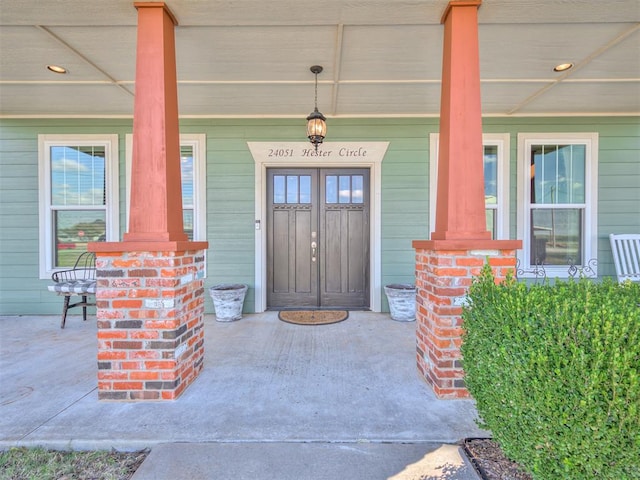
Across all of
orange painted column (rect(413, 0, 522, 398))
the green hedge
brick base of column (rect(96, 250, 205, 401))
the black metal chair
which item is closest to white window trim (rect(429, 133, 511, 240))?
orange painted column (rect(413, 0, 522, 398))

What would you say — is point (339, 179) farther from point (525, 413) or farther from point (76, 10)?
point (525, 413)

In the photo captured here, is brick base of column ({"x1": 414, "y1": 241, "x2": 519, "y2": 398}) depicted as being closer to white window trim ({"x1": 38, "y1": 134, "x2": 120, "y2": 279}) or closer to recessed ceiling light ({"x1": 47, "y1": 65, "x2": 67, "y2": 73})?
recessed ceiling light ({"x1": 47, "y1": 65, "x2": 67, "y2": 73})

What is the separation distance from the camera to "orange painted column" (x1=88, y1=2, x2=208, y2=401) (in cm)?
214

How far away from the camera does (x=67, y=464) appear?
1633 millimetres

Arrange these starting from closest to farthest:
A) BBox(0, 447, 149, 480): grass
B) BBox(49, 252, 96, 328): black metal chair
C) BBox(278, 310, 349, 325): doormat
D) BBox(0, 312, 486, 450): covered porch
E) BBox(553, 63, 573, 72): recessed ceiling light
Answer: BBox(0, 447, 149, 480): grass < BBox(0, 312, 486, 450): covered porch < BBox(553, 63, 573, 72): recessed ceiling light < BBox(49, 252, 96, 328): black metal chair < BBox(278, 310, 349, 325): doormat

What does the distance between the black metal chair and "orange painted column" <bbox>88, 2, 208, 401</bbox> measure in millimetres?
1918

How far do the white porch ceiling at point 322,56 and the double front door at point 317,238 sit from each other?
0.95 m

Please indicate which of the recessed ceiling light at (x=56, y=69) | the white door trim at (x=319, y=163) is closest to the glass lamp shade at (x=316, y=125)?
the white door trim at (x=319, y=163)

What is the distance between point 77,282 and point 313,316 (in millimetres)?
2962

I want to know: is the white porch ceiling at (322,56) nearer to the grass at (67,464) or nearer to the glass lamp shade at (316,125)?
the glass lamp shade at (316,125)

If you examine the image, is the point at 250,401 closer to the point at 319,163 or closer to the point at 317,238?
the point at 317,238

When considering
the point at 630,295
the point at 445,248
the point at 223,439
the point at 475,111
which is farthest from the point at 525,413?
the point at 475,111

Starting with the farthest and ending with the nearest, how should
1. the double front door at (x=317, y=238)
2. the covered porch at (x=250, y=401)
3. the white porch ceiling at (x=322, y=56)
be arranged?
the double front door at (x=317, y=238) < the white porch ceiling at (x=322, y=56) < the covered porch at (x=250, y=401)

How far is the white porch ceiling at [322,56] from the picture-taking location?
7.73 ft
